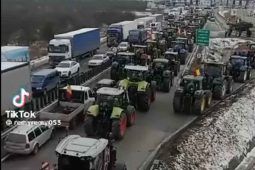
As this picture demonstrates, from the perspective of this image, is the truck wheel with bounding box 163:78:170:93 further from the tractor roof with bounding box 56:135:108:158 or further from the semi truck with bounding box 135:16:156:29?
the semi truck with bounding box 135:16:156:29

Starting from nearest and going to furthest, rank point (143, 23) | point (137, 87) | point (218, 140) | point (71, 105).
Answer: point (218, 140) < point (71, 105) < point (137, 87) < point (143, 23)

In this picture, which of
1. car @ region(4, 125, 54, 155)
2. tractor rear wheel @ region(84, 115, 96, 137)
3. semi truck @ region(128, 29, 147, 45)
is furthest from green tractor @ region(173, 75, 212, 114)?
semi truck @ region(128, 29, 147, 45)

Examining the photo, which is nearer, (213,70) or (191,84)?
(191,84)

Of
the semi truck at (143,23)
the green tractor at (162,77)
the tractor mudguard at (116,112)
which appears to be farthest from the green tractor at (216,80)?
the semi truck at (143,23)

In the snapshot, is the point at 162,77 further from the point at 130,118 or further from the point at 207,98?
the point at 130,118

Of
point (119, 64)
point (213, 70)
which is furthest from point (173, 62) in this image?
point (213, 70)


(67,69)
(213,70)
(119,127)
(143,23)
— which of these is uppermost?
(143,23)

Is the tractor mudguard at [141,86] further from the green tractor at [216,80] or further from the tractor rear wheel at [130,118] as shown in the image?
the green tractor at [216,80]

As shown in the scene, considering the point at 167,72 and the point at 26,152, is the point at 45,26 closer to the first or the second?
the point at 167,72
